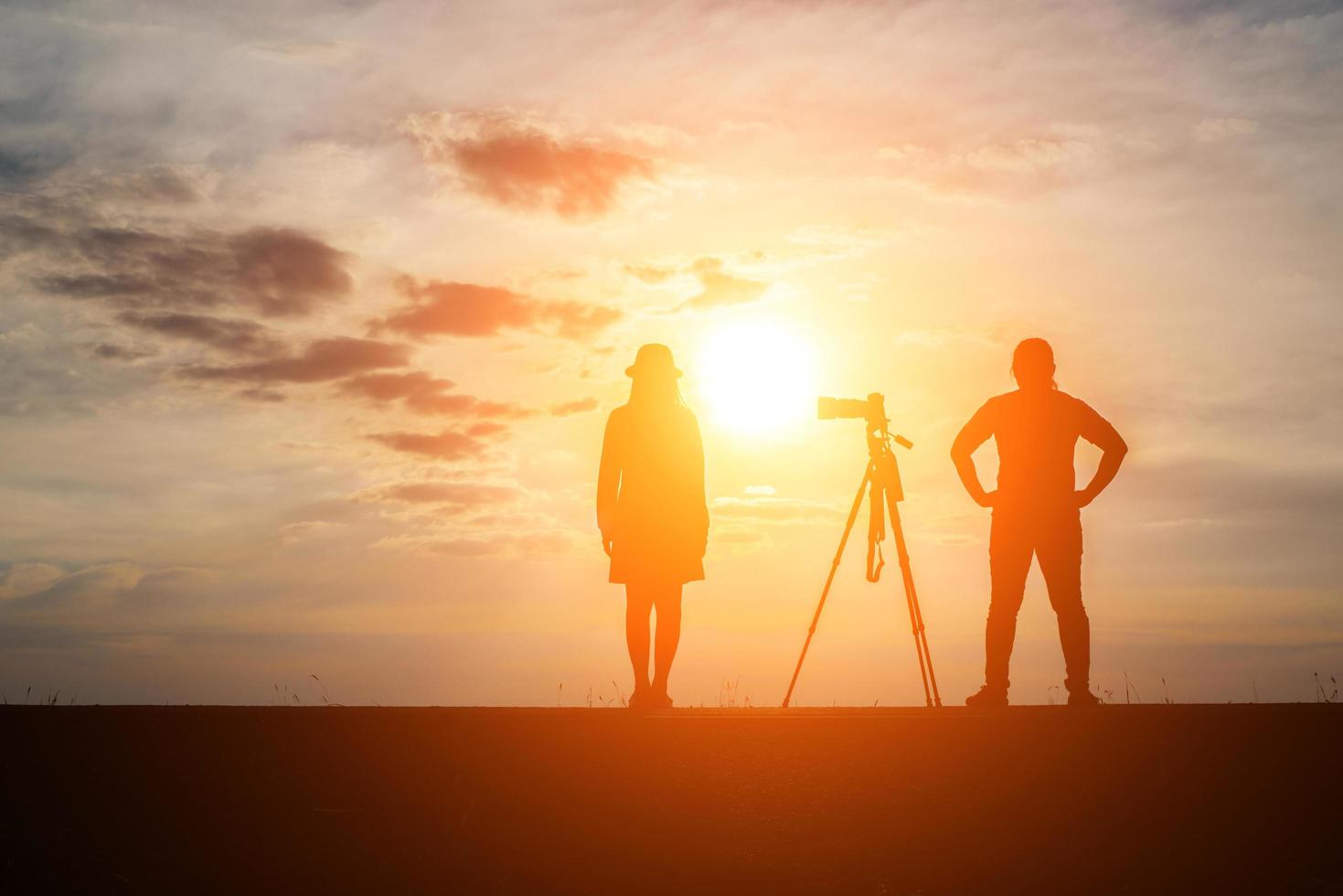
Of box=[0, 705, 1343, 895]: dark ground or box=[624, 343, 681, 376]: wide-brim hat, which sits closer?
box=[0, 705, 1343, 895]: dark ground

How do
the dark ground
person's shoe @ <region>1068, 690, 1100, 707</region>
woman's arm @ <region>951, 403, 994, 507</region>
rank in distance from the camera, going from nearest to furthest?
the dark ground
person's shoe @ <region>1068, 690, 1100, 707</region>
woman's arm @ <region>951, 403, 994, 507</region>

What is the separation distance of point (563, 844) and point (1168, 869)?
2745mm

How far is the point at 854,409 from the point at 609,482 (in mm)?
3105

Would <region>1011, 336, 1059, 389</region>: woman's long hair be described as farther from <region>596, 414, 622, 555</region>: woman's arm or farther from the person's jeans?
<region>596, 414, 622, 555</region>: woman's arm

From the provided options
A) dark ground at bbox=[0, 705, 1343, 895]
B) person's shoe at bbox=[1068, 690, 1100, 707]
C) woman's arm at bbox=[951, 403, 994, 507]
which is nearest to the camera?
dark ground at bbox=[0, 705, 1343, 895]

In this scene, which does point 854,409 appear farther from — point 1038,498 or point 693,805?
point 693,805

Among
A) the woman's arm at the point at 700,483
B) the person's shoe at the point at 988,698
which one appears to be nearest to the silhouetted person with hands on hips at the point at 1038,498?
the person's shoe at the point at 988,698

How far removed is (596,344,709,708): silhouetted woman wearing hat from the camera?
11.2 m

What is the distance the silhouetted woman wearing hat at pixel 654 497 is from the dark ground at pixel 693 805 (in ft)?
10.7

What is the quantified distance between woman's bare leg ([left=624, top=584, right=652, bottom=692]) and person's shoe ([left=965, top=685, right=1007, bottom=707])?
9.21 feet

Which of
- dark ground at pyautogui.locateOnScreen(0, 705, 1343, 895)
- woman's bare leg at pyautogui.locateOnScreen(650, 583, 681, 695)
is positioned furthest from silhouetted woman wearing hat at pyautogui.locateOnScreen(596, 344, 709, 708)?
dark ground at pyautogui.locateOnScreen(0, 705, 1343, 895)

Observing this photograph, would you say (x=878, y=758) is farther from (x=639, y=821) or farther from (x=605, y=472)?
(x=605, y=472)

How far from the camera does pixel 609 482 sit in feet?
37.7

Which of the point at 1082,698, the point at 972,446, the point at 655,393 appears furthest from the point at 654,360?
the point at 1082,698
